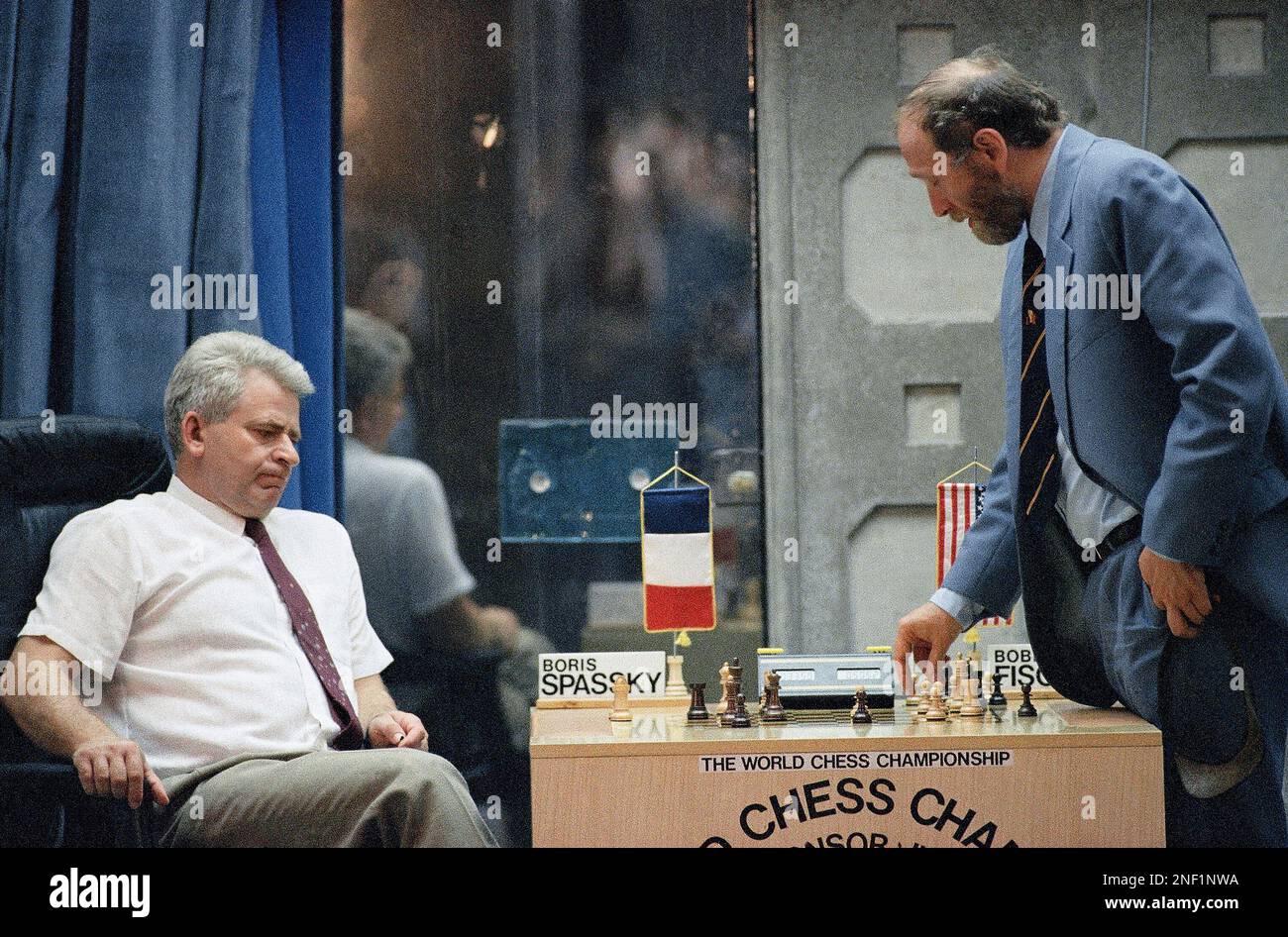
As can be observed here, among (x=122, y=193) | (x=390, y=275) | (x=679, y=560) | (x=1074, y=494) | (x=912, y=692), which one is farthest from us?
(x=390, y=275)

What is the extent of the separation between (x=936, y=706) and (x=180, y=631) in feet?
4.79

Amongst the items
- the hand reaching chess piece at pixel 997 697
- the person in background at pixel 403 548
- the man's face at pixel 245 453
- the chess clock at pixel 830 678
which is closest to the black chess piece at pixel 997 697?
the hand reaching chess piece at pixel 997 697

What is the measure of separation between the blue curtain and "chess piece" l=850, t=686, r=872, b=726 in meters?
1.42

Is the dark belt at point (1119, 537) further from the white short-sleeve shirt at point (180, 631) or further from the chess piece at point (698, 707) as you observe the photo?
the white short-sleeve shirt at point (180, 631)

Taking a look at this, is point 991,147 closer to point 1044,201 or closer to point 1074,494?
point 1044,201

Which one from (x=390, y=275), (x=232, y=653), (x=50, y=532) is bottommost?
(x=232, y=653)

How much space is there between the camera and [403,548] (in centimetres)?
384

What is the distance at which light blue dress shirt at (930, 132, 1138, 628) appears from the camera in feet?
9.68

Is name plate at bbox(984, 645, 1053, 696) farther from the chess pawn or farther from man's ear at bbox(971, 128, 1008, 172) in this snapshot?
man's ear at bbox(971, 128, 1008, 172)

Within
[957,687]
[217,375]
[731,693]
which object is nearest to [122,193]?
[217,375]

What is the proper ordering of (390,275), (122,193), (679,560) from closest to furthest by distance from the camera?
(122,193)
(679,560)
(390,275)

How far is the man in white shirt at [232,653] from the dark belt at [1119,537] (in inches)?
52.4

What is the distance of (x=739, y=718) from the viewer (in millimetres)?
2857

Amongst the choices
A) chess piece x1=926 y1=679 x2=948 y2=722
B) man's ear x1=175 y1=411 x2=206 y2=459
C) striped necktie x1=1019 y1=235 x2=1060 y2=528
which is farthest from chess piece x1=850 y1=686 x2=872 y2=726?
man's ear x1=175 y1=411 x2=206 y2=459
